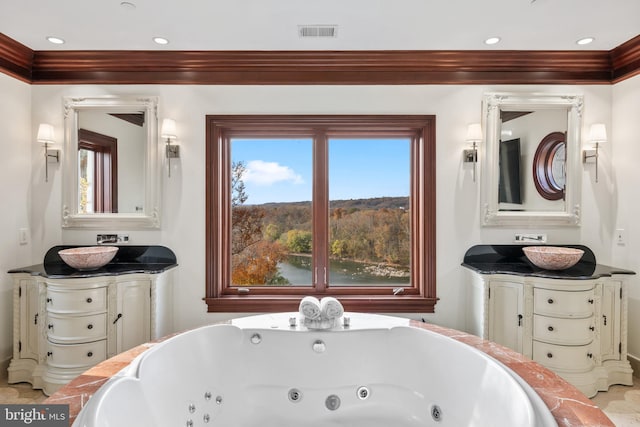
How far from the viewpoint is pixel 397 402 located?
1862 mm

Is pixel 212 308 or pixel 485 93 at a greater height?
pixel 485 93

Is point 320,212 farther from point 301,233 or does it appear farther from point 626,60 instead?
point 626,60

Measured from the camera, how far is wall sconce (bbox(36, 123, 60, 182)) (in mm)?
2564

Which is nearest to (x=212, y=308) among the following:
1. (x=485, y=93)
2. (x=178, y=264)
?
(x=178, y=264)

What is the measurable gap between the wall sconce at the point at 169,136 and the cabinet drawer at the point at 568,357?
302 cm

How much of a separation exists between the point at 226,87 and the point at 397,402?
252cm

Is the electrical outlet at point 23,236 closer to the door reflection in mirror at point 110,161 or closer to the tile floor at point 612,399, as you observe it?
the door reflection in mirror at point 110,161

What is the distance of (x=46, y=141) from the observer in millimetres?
2584

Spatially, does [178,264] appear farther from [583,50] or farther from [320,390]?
[583,50]

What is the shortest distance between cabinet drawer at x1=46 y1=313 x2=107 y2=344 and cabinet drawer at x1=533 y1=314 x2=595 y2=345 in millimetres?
3016

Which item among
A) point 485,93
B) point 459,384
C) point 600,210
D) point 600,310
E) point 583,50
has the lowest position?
point 459,384
